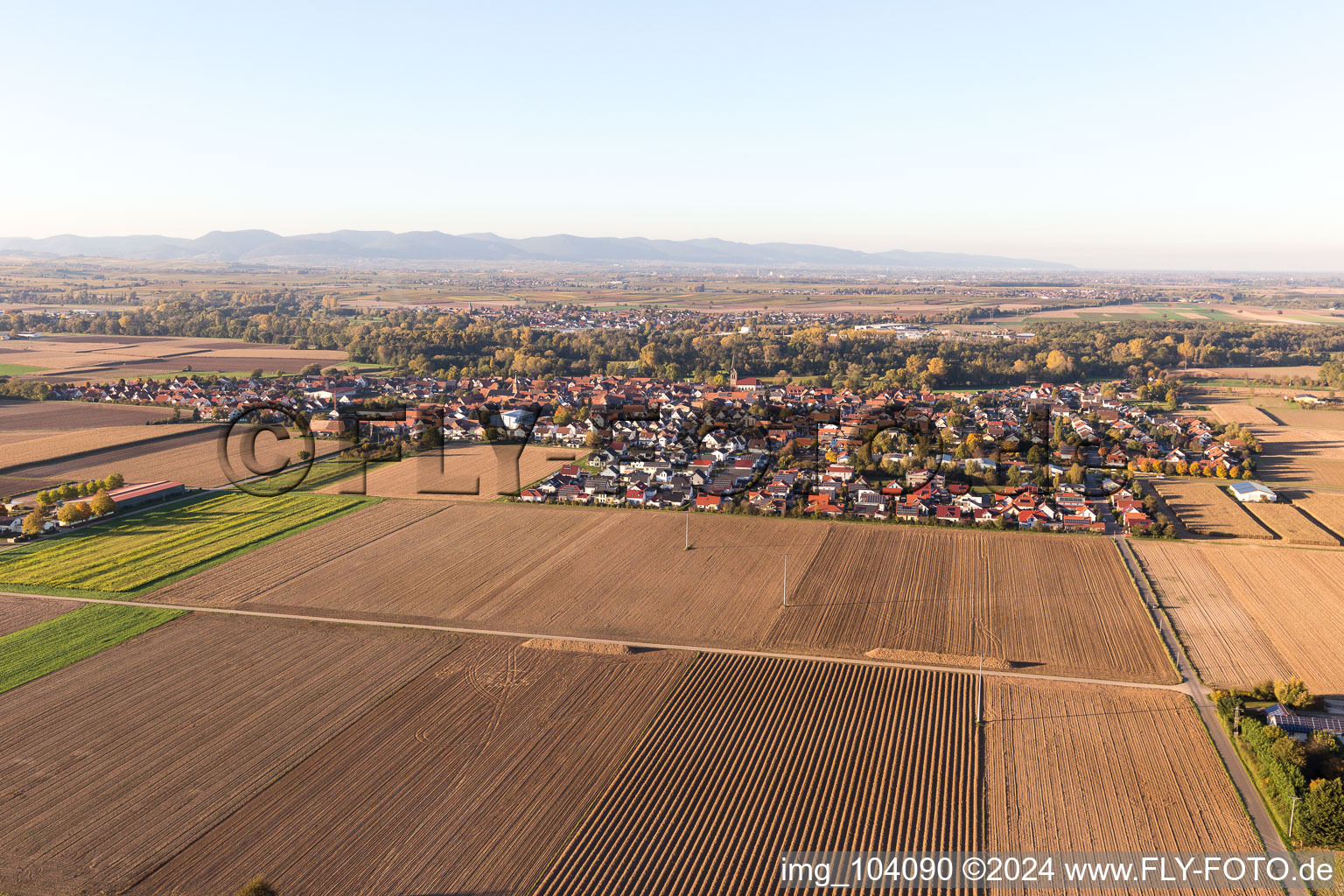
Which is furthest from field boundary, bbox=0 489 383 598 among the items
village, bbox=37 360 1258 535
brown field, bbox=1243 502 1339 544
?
brown field, bbox=1243 502 1339 544

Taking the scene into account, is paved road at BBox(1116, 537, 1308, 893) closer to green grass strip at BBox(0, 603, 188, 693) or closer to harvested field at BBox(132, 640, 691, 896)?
harvested field at BBox(132, 640, 691, 896)

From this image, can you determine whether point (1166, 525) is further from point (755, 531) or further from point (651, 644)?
point (651, 644)

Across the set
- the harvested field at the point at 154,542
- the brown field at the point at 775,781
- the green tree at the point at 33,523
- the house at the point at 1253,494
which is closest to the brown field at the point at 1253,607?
the house at the point at 1253,494

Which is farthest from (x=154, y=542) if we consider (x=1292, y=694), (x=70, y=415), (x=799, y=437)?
(x=1292, y=694)

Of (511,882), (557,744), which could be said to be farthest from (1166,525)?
(511,882)

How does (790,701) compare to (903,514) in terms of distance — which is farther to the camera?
(903,514)

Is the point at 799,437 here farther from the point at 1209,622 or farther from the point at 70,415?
the point at 70,415
